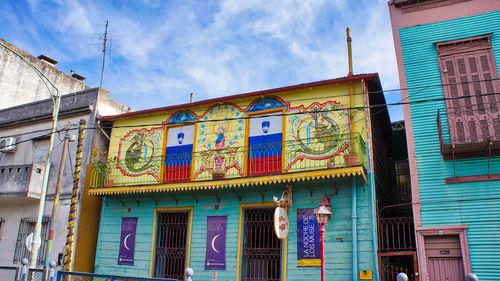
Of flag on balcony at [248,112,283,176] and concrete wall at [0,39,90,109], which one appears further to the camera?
concrete wall at [0,39,90,109]

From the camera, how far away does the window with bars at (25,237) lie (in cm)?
1516

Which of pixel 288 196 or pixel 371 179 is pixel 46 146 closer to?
pixel 288 196

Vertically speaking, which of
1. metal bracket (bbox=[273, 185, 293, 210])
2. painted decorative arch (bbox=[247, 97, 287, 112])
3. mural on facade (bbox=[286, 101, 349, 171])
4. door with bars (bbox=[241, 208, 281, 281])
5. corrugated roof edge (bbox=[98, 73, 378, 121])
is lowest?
door with bars (bbox=[241, 208, 281, 281])

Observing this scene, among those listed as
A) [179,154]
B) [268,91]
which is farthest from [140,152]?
[268,91]

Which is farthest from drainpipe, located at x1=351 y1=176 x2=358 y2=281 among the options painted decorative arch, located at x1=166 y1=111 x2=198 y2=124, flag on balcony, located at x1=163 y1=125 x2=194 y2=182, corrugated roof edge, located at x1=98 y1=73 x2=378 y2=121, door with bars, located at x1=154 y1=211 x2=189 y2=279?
painted decorative arch, located at x1=166 y1=111 x2=198 y2=124

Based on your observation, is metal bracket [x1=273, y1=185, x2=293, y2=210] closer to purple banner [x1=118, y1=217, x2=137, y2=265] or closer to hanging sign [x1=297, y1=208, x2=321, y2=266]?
hanging sign [x1=297, y1=208, x2=321, y2=266]

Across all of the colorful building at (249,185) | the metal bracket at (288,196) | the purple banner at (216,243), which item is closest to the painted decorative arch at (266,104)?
the colorful building at (249,185)

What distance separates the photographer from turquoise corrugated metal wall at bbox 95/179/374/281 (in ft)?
36.0

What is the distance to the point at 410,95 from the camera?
11.6 metres

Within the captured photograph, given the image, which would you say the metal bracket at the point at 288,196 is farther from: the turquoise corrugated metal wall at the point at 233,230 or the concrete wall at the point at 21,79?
the concrete wall at the point at 21,79

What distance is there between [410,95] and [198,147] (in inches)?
272

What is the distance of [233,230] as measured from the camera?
1259cm

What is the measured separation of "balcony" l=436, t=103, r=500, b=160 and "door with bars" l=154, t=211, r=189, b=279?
819 centimetres

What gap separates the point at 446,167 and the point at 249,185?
5.34 meters
